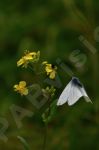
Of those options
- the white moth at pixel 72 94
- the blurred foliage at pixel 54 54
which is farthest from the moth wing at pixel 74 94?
the blurred foliage at pixel 54 54

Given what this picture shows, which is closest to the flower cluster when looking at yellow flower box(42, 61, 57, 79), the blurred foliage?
yellow flower box(42, 61, 57, 79)

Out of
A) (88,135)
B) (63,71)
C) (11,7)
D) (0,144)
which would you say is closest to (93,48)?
(63,71)

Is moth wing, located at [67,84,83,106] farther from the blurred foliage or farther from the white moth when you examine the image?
the blurred foliage

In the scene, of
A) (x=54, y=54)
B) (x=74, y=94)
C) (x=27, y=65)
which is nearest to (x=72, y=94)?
(x=74, y=94)

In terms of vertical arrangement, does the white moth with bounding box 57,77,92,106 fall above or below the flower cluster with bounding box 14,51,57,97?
below

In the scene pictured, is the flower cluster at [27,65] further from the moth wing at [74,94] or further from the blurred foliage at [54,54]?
the blurred foliage at [54,54]

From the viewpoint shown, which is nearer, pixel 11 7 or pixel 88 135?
pixel 88 135

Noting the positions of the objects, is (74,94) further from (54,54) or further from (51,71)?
(54,54)

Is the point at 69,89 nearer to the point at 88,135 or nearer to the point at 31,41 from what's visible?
the point at 88,135
